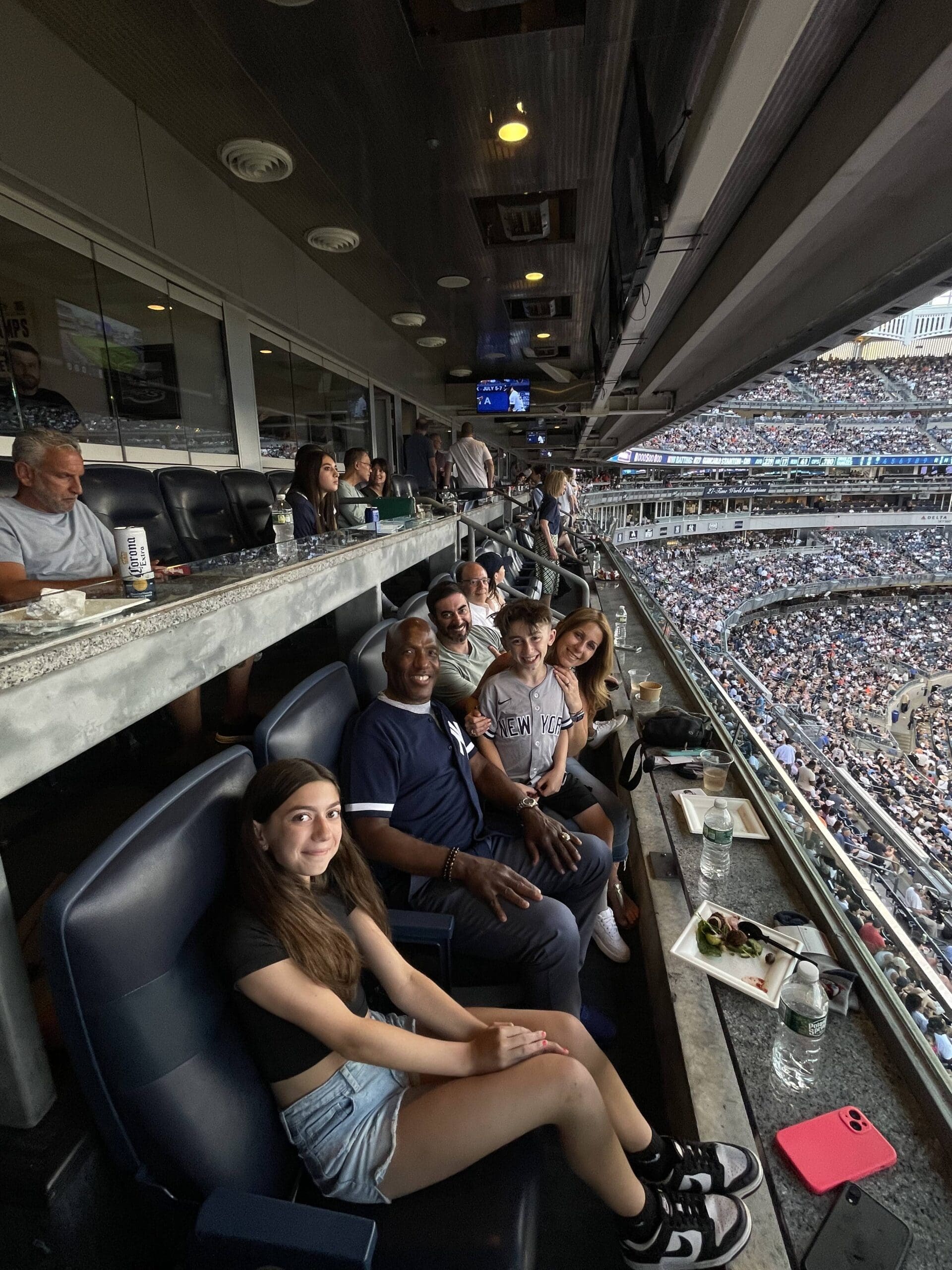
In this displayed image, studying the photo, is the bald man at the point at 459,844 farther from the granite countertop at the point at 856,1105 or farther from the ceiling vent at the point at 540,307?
the ceiling vent at the point at 540,307

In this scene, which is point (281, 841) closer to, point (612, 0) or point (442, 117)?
point (612, 0)

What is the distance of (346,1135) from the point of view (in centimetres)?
105

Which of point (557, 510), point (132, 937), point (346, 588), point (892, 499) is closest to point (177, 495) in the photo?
point (346, 588)

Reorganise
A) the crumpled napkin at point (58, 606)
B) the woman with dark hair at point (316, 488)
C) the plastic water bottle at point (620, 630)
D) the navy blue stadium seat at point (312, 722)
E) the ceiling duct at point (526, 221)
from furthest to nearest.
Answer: the plastic water bottle at point (620, 630)
the ceiling duct at point (526, 221)
the woman with dark hair at point (316, 488)
the navy blue stadium seat at point (312, 722)
the crumpled napkin at point (58, 606)

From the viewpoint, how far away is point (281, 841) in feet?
3.71

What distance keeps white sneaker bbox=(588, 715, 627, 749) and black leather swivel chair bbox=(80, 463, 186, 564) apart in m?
2.00

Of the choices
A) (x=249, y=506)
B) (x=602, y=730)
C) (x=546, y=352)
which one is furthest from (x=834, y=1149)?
(x=546, y=352)

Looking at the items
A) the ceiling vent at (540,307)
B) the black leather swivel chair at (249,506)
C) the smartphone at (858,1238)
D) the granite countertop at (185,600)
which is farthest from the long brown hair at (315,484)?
the ceiling vent at (540,307)

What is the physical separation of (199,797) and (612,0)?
10.3 feet

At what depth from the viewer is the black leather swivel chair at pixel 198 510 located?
8.80 feet

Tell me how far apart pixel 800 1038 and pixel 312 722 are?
1.32m

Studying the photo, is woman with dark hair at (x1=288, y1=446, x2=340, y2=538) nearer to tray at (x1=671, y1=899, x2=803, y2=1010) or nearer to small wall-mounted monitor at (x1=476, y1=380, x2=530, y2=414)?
tray at (x1=671, y1=899, x2=803, y2=1010)

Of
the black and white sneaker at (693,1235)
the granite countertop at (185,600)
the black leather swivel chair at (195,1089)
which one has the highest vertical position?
the granite countertop at (185,600)

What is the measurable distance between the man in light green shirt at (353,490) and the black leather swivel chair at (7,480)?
1725 mm
